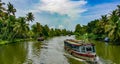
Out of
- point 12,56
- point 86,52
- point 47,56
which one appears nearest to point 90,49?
point 86,52

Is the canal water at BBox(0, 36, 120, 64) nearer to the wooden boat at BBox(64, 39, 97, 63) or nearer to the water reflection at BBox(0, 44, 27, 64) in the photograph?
the water reflection at BBox(0, 44, 27, 64)

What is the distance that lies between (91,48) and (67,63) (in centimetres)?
465

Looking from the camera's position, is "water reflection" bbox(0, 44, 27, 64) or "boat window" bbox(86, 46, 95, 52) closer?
"boat window" bbox(86, 46, 95, 52)

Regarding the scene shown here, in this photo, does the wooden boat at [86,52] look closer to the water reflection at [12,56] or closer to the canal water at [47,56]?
the canal water at [47,56]

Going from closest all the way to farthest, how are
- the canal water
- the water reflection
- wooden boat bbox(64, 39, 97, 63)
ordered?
wooden boat bbox(64, 39, 97, 63), the canal water, the water reflection

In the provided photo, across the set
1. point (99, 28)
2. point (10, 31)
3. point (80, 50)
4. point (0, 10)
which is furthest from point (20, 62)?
Answer: point (99, 28)

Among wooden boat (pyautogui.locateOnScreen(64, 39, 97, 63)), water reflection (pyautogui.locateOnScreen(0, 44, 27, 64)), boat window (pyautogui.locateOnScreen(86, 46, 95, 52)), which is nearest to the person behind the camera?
wooden boat (pyautogui.locateOnScreen(64, 39, 97, 63))

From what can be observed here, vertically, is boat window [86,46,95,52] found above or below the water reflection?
above

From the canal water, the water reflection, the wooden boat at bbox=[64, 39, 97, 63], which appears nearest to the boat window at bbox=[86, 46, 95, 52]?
the wooden boat at bbox=[64, 39, 97, 63]

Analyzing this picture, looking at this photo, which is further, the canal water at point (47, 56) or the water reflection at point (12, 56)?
the water reflection at point (12, 56)

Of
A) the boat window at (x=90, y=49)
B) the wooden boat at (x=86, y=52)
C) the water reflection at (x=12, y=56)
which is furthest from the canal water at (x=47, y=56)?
the boat window at (x=90, y=49)

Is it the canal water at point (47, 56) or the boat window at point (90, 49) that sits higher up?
the boat window at point (90, 49)

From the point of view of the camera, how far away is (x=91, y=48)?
1419 inches

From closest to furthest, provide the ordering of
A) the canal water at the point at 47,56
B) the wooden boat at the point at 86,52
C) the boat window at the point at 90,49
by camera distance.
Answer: the wooden boat at the point at 86,52
the canal water at the point at 47,56
the boat window at the point at 90,49
